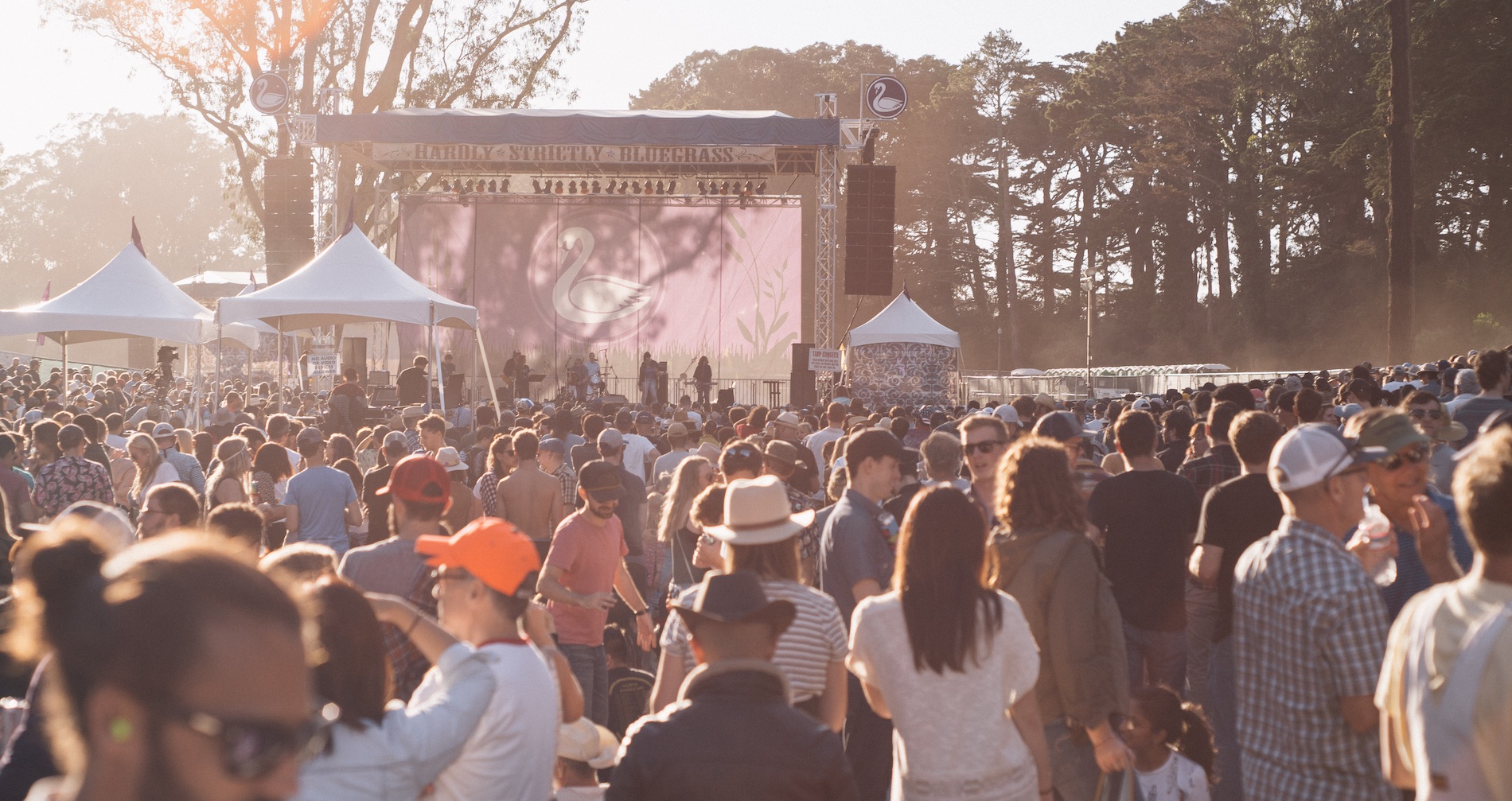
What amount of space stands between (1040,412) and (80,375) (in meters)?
20.6

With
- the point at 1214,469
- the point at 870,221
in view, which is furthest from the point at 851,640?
the point at 870,221

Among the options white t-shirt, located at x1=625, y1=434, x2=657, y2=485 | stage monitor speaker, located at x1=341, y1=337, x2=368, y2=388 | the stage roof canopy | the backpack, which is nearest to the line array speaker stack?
the stage roof canopy

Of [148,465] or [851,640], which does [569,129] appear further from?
[851,640]

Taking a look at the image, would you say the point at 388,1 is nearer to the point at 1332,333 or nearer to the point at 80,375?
the point at 80,375

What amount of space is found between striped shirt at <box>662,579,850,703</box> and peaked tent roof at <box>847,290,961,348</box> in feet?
75.5

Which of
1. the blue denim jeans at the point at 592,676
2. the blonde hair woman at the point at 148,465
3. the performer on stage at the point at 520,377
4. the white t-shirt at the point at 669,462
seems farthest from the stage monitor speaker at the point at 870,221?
the blue denim jeans at the point at 592,676

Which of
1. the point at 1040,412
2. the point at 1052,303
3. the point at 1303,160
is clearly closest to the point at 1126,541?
the point at 1040,412

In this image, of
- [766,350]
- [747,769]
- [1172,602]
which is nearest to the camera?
[747,769]

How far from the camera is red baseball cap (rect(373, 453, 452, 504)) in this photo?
4.07 metres

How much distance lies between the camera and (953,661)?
3039 millimetres

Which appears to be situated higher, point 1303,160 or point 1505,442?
point 1303,160

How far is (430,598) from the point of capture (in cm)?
416

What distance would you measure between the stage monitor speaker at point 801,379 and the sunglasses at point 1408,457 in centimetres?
1885

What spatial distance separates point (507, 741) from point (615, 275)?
80.3 ft
